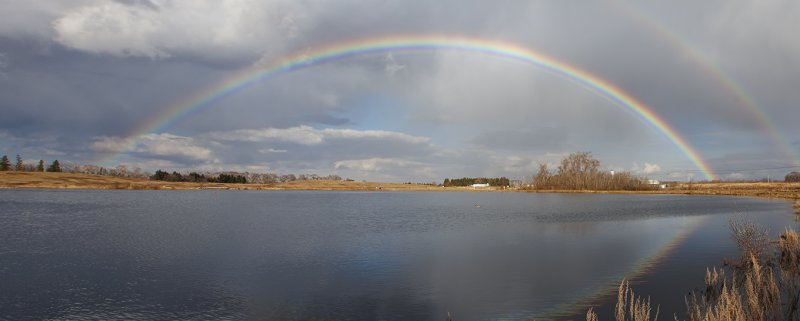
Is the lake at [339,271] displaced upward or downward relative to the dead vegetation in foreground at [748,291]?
downward

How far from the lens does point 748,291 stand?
13352 millimetres

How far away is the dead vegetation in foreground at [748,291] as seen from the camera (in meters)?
12.7

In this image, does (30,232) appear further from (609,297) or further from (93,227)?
(609,297)

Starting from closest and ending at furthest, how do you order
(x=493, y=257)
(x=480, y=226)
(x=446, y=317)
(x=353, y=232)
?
1. (x=446, y=317)
2. (x=493, y=257)
3. (x=353, y=232)
4. (x=480, y=226)

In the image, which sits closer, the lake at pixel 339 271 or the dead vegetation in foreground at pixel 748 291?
the dead vegetation in foreground at pixel 748 291

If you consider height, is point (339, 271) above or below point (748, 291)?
below

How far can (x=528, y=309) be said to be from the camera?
736 inches

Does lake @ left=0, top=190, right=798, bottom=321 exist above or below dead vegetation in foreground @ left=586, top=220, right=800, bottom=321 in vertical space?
below

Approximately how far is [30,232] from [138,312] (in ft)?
107

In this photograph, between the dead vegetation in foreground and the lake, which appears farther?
the lake

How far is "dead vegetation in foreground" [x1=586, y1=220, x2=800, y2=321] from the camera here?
12672 millimetres

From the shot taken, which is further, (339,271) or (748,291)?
(339,271)

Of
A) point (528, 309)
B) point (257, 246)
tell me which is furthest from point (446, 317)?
point (257, 246)

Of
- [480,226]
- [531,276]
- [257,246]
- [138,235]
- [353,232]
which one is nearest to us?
[531,276]
